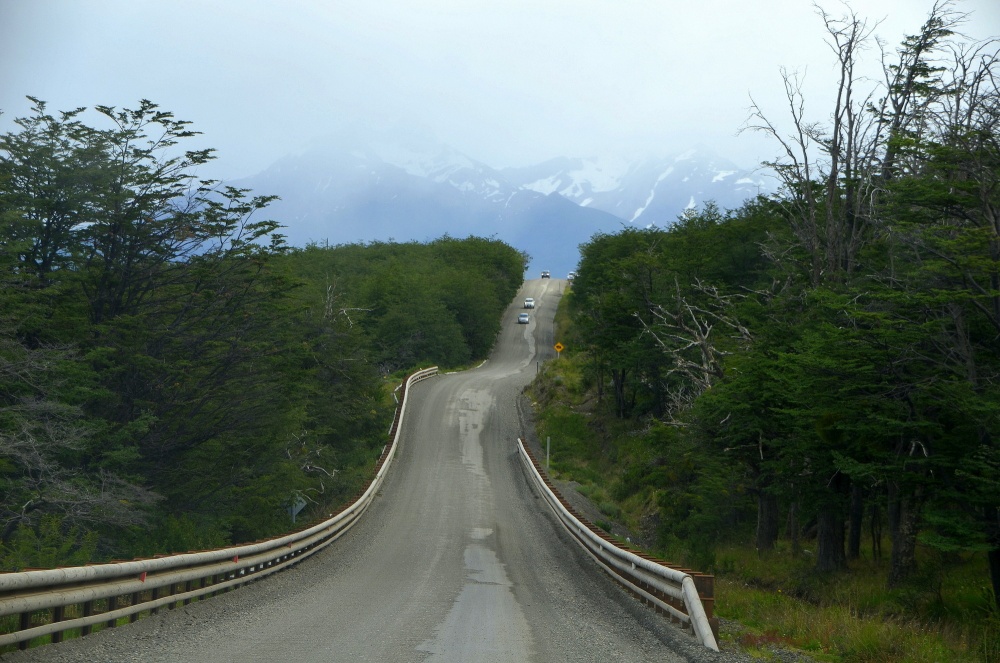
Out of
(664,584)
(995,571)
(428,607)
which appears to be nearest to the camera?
(664,584)

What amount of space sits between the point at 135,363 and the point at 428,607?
18543 millimetres

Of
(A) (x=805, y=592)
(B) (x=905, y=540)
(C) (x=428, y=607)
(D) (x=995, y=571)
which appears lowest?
(A) (x=805, y=592)

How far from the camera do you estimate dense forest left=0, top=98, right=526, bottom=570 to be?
22266mm

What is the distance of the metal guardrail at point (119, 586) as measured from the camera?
23.0ft

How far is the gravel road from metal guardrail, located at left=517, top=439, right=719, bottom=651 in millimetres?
212

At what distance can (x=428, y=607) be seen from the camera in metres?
12.5

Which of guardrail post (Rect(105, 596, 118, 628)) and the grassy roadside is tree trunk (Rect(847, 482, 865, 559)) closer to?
the grassy roadside

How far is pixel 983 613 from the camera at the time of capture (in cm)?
1633

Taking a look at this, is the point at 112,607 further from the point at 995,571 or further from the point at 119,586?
the point at 995,571

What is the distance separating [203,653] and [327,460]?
3464 centimetres

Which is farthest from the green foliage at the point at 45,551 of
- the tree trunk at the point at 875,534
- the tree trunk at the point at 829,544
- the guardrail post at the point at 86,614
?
the tree trunk at the point at 875,534

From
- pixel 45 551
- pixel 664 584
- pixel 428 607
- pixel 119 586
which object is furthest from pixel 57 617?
pixel 45 551

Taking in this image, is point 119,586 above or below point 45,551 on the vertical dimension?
above

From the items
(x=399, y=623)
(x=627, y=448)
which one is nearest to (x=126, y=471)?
(x=399, y=623)
